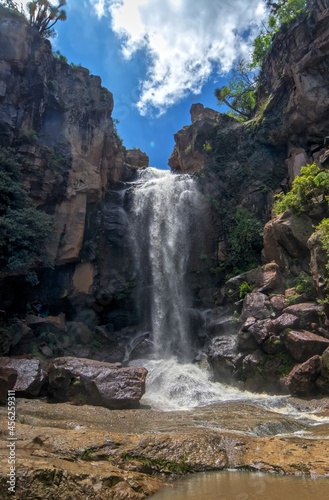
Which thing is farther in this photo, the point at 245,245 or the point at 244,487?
the point at 245,245

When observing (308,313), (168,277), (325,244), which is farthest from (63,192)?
(308,313)

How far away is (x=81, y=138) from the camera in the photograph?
83.8ft

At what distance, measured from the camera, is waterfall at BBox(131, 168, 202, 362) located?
2114 cm

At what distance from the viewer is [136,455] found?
5227mm

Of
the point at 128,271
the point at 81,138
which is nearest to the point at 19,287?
the point at 128,271

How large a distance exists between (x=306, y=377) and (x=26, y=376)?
9.51m

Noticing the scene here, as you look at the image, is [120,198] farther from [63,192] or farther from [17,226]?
[17,226]

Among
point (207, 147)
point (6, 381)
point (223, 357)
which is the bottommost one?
point (6, 381)

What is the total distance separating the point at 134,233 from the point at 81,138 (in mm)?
7997

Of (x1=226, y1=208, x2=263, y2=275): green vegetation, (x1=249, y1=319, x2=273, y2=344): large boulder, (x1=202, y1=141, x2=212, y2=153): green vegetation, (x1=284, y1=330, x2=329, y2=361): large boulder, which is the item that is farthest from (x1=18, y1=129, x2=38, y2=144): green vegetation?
(x1=284, y1=330, x2=329, y2=361): large boulder

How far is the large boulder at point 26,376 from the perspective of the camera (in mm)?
11258

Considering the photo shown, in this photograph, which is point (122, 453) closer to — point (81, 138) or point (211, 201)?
point (211, 201)

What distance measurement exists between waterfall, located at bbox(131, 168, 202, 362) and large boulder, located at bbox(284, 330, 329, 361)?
7.17 meters

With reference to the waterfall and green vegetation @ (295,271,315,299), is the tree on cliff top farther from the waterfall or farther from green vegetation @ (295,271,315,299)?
green vegetation @ (295,271,315,299)
